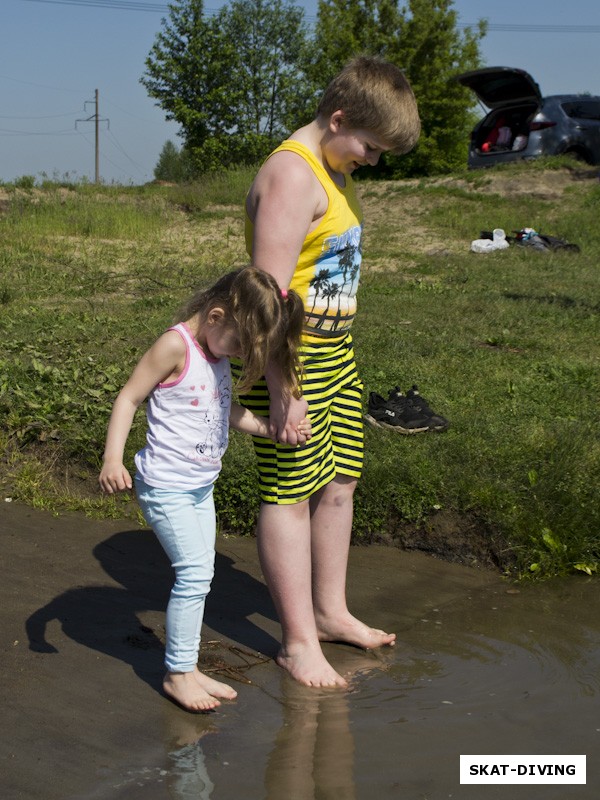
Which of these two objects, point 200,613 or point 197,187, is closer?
point 200,613

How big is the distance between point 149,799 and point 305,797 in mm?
404

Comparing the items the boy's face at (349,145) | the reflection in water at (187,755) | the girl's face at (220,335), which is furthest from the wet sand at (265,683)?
the boy's face at (349,145)

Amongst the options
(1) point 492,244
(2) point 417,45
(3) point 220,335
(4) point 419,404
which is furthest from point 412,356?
(2) point 417,45

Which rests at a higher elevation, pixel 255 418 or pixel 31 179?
pixel 31 179

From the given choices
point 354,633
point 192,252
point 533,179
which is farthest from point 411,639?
point 533,179

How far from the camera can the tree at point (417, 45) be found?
3238cm

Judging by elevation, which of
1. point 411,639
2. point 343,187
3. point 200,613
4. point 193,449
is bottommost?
point 411,639

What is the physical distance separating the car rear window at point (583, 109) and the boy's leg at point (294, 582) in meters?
15.5

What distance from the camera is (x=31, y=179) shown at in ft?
52.2

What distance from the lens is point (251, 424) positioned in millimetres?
3102

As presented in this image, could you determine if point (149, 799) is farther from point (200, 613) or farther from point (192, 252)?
point (192, 252)

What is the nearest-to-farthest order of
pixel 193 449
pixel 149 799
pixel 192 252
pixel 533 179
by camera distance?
1. pixel 149 799
2. pixel 193 449
3. pixel 192 252
4. pixel 533 179

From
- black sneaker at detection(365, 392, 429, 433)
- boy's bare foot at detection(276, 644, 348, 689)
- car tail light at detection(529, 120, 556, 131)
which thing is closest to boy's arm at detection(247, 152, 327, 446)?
boy's bare foot at detection(276, 644, 348, 689)

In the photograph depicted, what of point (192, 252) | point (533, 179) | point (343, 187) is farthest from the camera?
point (533, 179)
